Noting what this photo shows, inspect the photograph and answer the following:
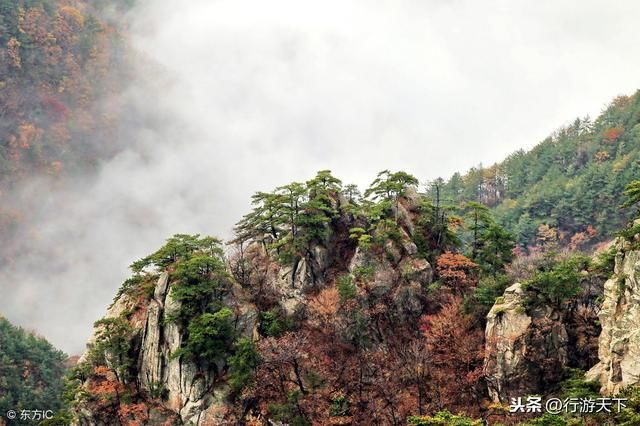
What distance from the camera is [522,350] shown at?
3856 centimetres

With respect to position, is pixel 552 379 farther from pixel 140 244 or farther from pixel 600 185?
pixel 140 244

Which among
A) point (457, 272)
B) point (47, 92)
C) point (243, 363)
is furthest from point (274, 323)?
point (47, 92)

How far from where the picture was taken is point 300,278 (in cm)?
4788

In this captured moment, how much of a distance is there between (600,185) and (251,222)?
69558 mm

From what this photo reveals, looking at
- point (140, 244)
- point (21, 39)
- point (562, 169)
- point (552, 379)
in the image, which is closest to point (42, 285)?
point (140, 244)

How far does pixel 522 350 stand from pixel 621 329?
7603mm

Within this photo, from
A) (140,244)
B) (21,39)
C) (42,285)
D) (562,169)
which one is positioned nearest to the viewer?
(562,169)

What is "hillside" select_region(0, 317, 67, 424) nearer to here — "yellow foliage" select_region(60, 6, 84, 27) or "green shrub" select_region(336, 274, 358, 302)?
"green shrub" select_region(336, 274, 358, 302)

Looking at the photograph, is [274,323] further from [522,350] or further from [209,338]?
[522,350]

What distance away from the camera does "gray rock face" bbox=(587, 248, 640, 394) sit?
101 feet

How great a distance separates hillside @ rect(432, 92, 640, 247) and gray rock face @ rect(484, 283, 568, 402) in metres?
37.3

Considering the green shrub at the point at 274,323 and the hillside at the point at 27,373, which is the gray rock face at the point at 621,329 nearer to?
the green shrub at the point at 274,323

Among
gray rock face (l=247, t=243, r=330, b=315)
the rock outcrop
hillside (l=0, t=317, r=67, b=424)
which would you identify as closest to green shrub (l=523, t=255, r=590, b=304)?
gray rock face (l=247, t=243, r=330, b=315)

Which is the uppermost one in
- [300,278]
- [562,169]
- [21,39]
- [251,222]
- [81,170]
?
[21,39]
